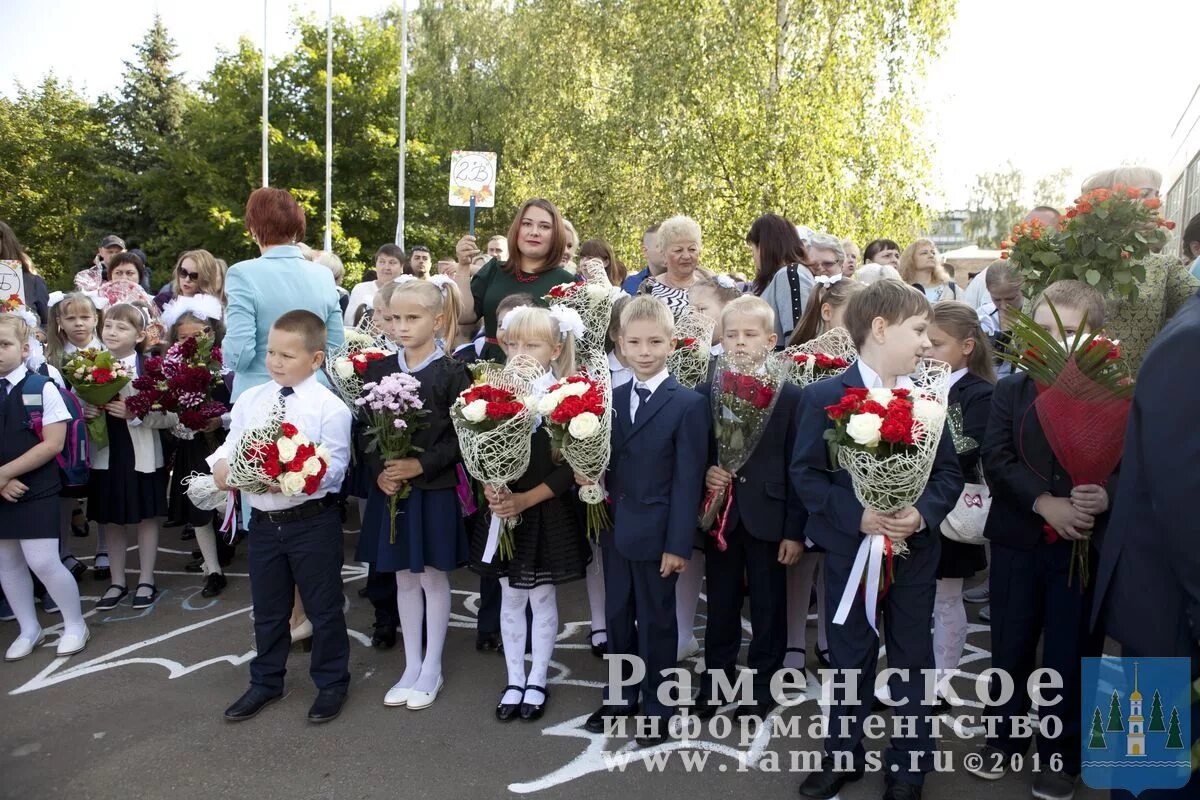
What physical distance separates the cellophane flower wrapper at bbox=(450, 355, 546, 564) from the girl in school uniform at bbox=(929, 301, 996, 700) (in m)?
2.08

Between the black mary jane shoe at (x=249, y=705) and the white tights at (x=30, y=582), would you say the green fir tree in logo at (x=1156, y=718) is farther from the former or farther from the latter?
the white tights at (x=30, y=582)

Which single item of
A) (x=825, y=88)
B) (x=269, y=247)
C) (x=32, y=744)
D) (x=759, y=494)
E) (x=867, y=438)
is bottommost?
(x=32, y=744)

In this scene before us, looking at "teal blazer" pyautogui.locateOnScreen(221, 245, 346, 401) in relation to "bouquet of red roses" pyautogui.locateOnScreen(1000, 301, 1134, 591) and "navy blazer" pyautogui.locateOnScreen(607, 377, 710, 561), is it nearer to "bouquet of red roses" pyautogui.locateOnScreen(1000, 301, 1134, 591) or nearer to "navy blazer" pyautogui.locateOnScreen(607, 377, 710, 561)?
"navy blazer" pyautogui.locateOnScreen(607, 377, 710, 561)

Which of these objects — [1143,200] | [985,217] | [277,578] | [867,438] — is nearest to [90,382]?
[277,578]

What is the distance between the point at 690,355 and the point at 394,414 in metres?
1.75

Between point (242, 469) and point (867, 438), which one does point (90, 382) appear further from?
point (867, 438)

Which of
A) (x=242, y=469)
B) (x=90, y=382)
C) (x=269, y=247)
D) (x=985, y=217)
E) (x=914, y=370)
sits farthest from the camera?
(x=985, y=217)

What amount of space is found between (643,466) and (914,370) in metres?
1.27

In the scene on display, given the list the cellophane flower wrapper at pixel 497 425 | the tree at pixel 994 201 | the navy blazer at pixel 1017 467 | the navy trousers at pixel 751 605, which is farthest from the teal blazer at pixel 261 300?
the tree at pixel 994 201

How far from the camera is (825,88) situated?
1525 centimetres

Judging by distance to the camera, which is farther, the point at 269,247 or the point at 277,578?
the point at 269,247

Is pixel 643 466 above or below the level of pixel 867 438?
below

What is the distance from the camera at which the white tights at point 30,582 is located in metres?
5.07

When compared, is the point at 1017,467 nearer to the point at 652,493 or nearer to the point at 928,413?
the point at 928,413
